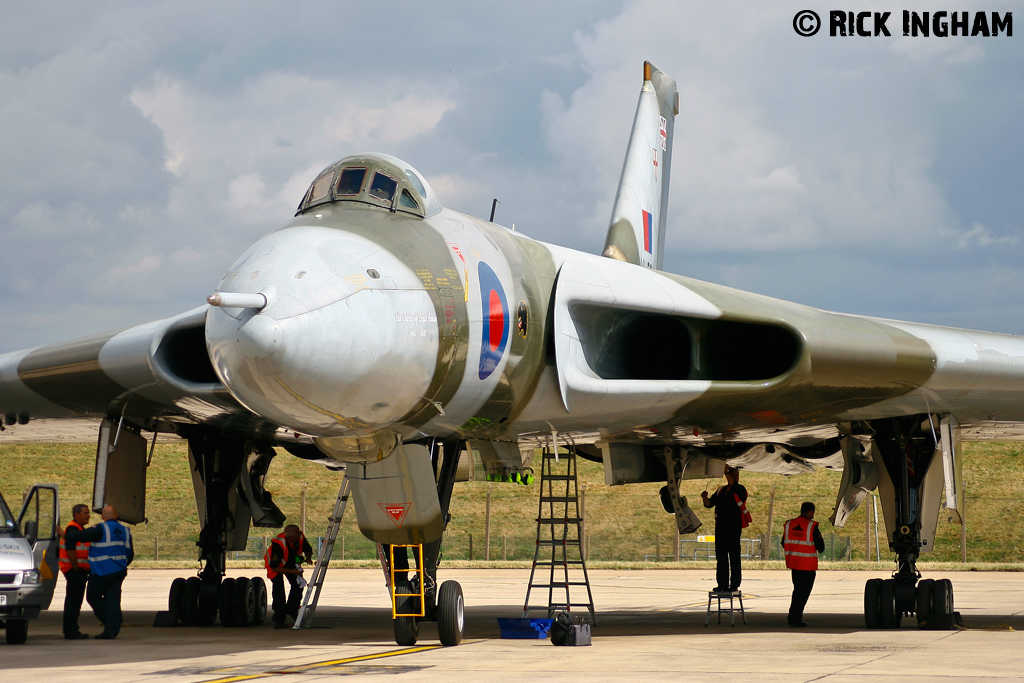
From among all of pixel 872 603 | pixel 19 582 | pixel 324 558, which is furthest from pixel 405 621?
pixel 872 603

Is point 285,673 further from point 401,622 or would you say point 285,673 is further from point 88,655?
point 88,655

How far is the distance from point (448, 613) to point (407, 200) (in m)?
3.13

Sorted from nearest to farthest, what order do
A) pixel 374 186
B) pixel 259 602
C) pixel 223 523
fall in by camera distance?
pixel 374 186 < pixel 259 602 < pixel 223 523

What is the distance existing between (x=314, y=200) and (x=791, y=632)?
19.8 ft

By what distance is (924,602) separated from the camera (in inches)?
444

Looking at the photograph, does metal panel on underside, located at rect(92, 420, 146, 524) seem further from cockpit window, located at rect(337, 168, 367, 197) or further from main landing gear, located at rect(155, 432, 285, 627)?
cockpit window, located at rect(337, 168, 367, 197)

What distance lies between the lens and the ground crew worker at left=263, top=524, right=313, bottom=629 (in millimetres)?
12484

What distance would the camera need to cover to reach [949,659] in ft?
25.4

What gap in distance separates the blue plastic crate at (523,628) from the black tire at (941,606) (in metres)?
4.10

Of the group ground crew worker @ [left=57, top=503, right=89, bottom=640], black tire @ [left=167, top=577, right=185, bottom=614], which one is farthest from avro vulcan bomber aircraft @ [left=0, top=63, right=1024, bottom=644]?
ground crew worker @ [left=57, top=503, right=89, bottom=640]

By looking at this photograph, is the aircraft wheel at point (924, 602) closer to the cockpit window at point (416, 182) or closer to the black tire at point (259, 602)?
the cockpit window at point (416, 182)

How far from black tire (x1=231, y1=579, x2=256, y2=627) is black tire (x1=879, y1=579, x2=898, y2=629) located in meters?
6.73

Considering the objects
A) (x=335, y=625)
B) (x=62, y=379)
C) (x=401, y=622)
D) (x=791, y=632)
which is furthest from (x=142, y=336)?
(x=791, y=632)

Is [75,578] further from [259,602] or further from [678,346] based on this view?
[678,346]
